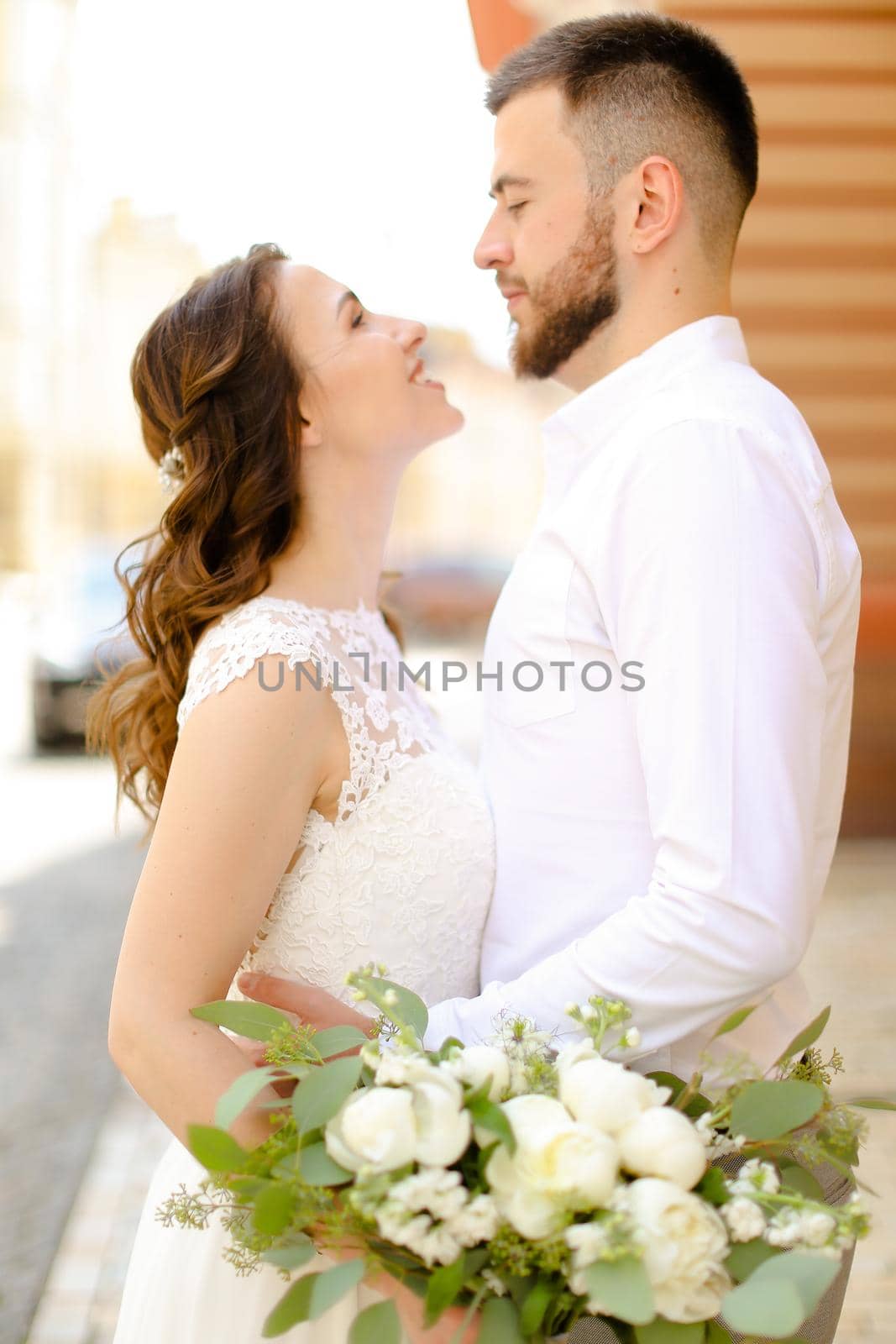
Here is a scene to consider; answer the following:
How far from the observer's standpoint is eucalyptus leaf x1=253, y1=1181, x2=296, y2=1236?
123 centimetres

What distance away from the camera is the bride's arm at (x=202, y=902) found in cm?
163

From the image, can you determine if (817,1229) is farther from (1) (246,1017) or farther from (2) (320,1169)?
(1) (246,1017)

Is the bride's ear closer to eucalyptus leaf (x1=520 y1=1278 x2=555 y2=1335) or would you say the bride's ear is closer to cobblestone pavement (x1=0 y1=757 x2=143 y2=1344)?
eucalyptus leaf (x1=520 y1=1278 x2=555 y2=1335)

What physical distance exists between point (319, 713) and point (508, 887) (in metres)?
0.43

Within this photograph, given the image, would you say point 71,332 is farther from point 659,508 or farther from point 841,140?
point 659,508

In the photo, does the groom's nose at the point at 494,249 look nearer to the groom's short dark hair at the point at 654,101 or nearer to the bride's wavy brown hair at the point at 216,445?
the groom's short dark hair at the point at 654,101

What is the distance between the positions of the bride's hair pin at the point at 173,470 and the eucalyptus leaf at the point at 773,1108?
146 centimetres

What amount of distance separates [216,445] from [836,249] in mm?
4686

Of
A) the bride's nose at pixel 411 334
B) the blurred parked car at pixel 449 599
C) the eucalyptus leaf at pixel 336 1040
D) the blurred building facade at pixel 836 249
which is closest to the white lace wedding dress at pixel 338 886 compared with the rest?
the eucalyptus leaf at pixel 336 1040

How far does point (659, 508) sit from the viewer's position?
159 centimetres

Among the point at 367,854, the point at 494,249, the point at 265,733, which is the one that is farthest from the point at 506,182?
the point at 367,854

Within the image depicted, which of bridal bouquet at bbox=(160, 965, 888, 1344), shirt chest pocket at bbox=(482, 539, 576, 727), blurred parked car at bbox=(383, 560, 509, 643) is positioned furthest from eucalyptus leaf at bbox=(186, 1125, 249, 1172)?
blurred parked car at bbox=(383, 560, 509, 643)

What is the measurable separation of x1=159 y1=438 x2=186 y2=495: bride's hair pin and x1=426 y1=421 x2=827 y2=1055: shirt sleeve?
3.20ft

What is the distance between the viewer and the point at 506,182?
2.09 metres
